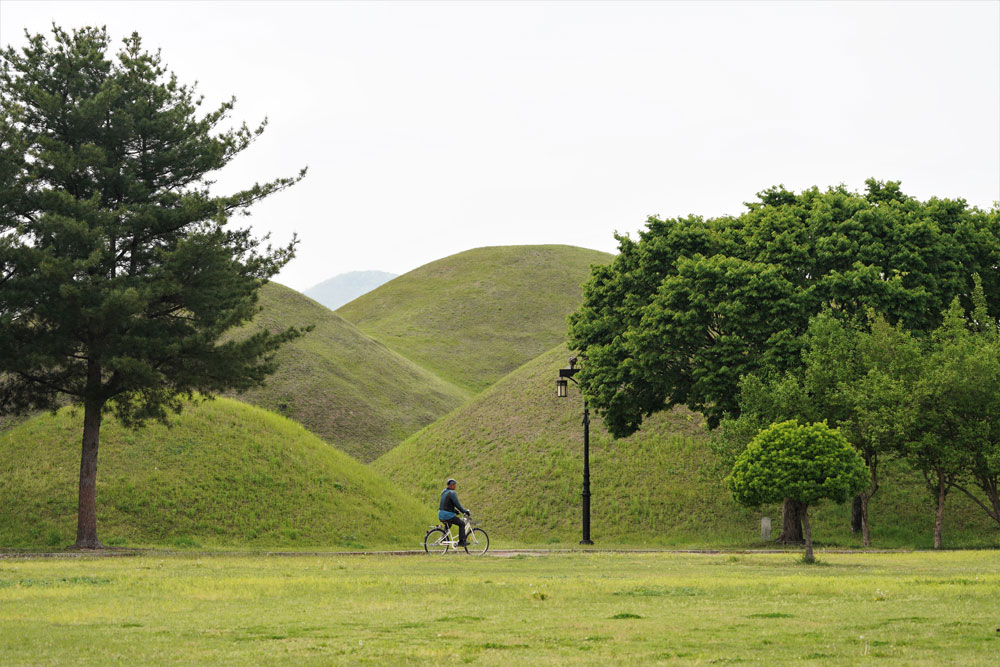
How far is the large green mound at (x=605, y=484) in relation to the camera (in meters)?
48.0

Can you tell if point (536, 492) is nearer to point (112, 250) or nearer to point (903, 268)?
point (903, 268)

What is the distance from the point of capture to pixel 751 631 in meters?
12.1

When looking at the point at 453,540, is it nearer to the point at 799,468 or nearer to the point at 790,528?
the point at 799,468

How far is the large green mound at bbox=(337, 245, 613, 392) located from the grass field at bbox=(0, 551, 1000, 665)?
289 ft

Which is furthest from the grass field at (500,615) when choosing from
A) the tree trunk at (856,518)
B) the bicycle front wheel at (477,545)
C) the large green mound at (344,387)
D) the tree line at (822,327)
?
the large green mound at (344,387)

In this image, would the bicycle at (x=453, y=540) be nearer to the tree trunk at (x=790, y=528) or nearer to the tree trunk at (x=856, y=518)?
the tree trunk at (x=790, y=528)

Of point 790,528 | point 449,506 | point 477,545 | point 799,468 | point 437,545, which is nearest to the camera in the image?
point 799,468

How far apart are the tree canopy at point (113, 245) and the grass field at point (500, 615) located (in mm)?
9366

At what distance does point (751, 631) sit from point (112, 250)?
87.2 feet

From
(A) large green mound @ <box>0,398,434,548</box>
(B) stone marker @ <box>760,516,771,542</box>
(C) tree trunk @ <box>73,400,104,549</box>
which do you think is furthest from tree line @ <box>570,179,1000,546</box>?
(C) tree trunk @ <box>73,400,104,549</box>

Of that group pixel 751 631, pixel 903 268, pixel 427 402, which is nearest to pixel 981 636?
pixel 751 631

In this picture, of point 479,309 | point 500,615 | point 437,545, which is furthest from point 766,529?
point 479,309

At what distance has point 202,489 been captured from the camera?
1645 inches

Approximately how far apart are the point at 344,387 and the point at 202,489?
46.3 metres
